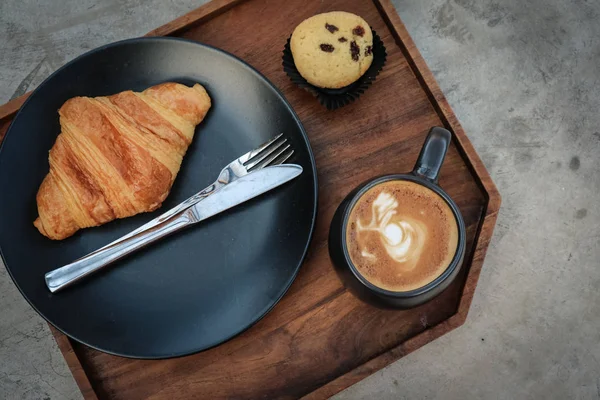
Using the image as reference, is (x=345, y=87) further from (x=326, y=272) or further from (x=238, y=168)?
(x=326, y=272)

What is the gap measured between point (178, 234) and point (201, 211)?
0.28 ft

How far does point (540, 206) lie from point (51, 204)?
4.79ft

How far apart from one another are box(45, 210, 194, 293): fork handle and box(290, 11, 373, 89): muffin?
1.48ft

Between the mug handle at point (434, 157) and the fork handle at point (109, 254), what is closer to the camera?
the mug handle at point (434, 157)

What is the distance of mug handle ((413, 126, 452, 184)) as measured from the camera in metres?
1.12

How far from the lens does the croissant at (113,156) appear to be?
1.25 m

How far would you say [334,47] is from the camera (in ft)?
4.18

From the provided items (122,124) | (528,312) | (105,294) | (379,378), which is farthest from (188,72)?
(528,312)

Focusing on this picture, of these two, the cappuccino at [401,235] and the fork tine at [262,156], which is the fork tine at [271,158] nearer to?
the fork tine at [262,156]

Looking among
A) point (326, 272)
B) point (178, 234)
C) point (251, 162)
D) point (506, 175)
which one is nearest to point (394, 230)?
point (326, 272)

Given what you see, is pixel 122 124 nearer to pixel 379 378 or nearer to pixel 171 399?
pixel 171 399

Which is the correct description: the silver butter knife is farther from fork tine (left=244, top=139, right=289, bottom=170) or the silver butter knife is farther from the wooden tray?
the wooden tray

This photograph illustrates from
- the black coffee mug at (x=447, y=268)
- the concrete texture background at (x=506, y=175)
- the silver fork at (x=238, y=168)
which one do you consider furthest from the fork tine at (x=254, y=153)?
the concrete texture background at (x=506, y=175)

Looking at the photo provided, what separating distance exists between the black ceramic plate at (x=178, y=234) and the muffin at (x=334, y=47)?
0.37 ft
